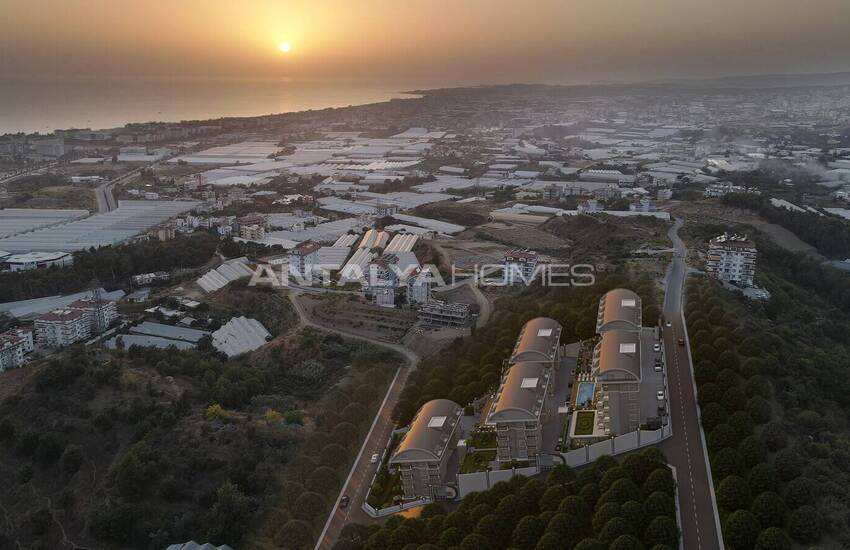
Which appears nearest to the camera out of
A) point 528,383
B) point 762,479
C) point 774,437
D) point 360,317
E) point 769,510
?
point 769,510

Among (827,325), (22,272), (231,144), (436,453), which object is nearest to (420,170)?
(231,144)

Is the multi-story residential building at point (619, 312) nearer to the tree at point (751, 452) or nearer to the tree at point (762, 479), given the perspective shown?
the tree at point (751, 452)

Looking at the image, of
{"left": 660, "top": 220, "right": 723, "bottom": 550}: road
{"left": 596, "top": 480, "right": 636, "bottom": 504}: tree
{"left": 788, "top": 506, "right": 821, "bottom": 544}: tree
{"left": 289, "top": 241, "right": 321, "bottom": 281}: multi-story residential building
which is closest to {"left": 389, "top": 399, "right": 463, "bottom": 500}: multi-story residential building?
{"left": 596, "top": 480, "right": 636, "bottom": 504}: tree

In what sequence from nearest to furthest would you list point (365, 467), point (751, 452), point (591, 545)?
point (591, 545) → point (751, 452) → point (365, 467)

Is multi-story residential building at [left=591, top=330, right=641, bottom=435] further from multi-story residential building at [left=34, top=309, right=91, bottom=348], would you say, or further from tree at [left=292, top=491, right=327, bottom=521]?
multi-story residential building at [left=34, top=309, right=91, bottom=348]

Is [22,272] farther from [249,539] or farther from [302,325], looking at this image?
[249,539]

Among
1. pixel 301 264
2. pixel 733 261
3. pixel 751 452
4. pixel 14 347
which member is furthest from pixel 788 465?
pixel 14 347

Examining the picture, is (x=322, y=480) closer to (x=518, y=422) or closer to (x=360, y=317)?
(x=518, y=422)

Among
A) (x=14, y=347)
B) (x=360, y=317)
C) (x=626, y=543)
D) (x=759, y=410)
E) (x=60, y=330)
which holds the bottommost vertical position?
(x=360, y=317)
